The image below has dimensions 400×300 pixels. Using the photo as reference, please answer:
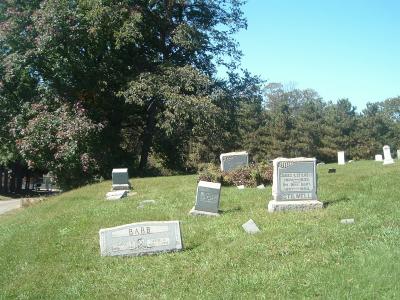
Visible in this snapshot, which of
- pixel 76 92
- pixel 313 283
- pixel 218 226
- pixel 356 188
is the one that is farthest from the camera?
pixel 76 92

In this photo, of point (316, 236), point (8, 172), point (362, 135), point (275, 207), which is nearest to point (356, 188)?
point (275, 207)

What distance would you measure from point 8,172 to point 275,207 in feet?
153

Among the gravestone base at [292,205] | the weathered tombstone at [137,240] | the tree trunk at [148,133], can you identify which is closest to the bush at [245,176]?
the gravestone base at [292,205]

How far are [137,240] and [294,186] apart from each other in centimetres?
452

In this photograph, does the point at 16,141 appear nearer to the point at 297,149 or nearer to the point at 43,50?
the point at 43,50

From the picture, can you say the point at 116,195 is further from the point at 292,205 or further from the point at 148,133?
the point at 148,133

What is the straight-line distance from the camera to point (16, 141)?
1074 inches

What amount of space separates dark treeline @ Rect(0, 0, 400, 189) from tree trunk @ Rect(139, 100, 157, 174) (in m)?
0.06

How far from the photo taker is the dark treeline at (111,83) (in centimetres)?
2630

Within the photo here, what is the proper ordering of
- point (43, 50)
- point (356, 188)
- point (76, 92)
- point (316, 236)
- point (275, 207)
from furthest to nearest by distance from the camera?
point (76, 92) → point (43, 50) → point (356, 188) → point (275, 207) → point (316, 236)

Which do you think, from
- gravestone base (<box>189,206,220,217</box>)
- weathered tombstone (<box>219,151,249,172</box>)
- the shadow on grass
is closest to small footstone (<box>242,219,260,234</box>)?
gravestone base (<box>189,206,220,217</box>)

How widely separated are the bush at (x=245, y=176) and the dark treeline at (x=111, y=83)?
835 cm

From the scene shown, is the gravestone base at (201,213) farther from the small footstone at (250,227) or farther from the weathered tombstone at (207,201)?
the small footstone at (250,227)

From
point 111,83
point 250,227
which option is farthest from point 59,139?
point 250,227
